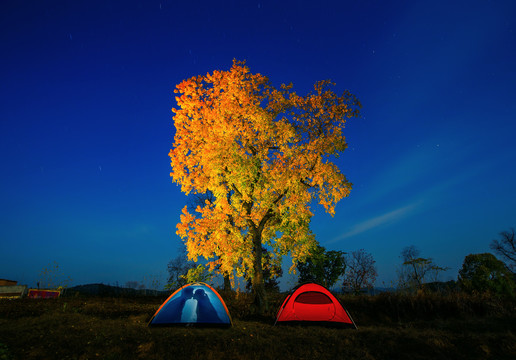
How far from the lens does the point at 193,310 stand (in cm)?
A: 1003

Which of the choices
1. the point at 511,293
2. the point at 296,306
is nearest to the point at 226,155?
the point at 296,306

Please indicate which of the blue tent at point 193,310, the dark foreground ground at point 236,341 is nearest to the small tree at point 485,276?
the dark foreground ground at point 236,341

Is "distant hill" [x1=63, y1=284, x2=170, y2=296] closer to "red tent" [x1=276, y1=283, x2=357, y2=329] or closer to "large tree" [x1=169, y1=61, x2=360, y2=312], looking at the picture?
"large tree" [x1=169, y1=61, x2=360, y2=312]

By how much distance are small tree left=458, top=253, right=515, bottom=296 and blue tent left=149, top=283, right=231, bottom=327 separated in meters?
12.7

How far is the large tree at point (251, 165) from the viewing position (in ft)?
41.7

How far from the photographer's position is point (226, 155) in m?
12.9

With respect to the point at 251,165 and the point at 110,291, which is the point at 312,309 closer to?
the point at 251,165

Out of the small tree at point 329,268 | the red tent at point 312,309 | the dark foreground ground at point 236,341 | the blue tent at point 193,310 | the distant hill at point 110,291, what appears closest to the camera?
the dark foreground ground at point 236,341

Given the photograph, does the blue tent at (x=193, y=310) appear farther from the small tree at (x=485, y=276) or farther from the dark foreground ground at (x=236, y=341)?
the small tree at (x=485, y=276)

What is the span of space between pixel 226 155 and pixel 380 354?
9326mm

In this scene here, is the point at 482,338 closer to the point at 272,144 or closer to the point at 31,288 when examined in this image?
the point at 272,144

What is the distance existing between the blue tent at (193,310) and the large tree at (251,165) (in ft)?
7.12

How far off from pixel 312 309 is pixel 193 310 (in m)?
4.79

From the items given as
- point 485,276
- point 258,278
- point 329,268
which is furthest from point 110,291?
point 485,276
